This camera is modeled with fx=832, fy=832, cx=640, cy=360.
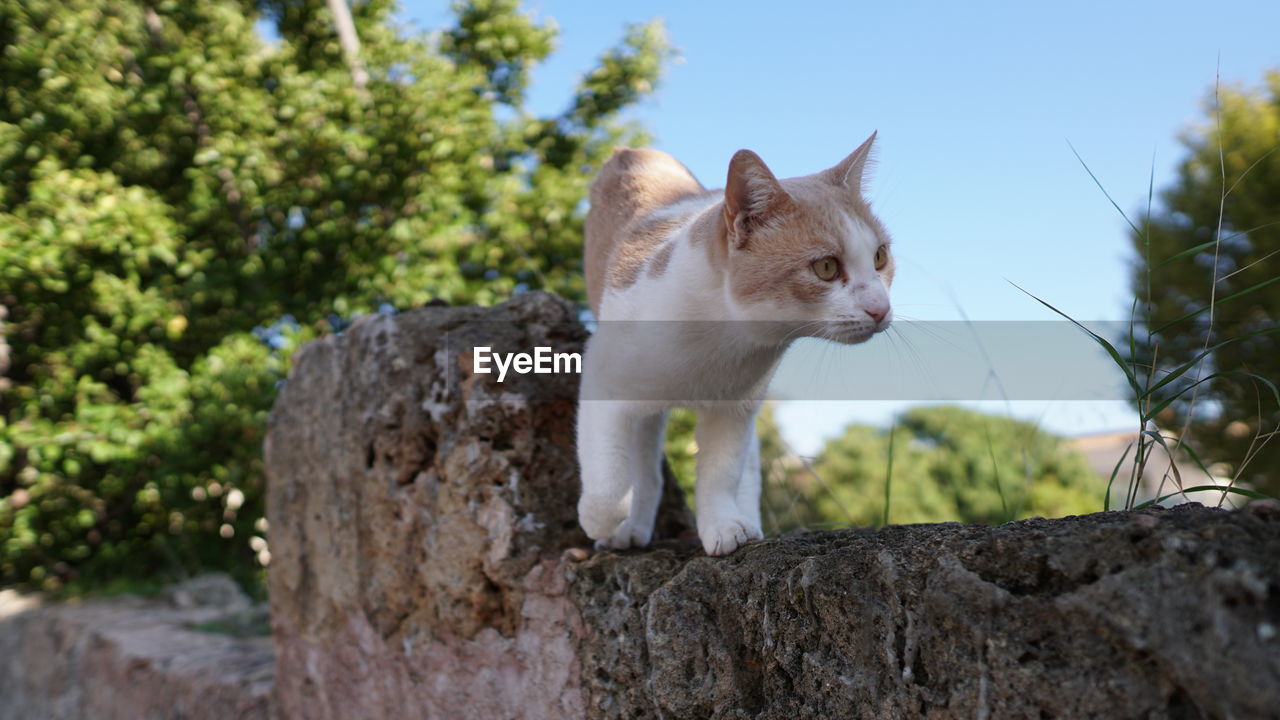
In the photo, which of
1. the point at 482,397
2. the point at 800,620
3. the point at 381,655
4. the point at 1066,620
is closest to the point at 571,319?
the point at 482,397

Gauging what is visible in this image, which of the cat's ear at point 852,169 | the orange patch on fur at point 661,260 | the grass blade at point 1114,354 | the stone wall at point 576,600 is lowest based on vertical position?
the stone wall at point 576,600

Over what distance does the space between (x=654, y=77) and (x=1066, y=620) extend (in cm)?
539

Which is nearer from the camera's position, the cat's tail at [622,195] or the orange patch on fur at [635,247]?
the orange patch on fur at [635,247]

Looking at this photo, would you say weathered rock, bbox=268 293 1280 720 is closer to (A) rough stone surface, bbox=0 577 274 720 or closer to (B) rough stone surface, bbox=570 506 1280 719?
(B) rough stone surface, bbox=570 506 1280 719

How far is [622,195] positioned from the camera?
7.91ft

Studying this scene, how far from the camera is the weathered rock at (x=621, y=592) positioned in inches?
37.2

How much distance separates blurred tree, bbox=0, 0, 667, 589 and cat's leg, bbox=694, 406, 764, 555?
10.3 feet

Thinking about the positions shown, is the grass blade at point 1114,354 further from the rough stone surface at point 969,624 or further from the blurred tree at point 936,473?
the blurred tree at point 936,473

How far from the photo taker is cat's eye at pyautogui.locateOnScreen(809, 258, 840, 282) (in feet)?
5.39

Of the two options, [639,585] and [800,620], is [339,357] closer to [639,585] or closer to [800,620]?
[639,585]

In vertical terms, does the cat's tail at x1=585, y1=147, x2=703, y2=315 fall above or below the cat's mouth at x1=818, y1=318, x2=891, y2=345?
above

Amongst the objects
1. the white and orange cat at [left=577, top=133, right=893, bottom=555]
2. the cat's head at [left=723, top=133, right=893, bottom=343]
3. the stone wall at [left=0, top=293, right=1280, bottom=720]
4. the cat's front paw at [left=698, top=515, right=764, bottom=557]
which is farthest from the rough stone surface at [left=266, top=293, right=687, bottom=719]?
the cat's head at [left=723, top=133, right=893, bottom=343]

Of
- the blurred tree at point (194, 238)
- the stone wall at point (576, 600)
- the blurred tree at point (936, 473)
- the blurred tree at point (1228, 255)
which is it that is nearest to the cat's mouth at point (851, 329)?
the stone wall at point (576, 600)

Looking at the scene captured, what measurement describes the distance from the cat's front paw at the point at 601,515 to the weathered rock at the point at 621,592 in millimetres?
69
